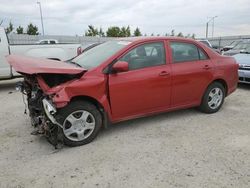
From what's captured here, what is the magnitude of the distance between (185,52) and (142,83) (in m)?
1.27

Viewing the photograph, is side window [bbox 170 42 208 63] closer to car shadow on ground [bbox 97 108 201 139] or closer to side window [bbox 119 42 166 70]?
side window [bbox 119 42 166 70]

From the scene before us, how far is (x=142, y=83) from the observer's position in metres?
4.56

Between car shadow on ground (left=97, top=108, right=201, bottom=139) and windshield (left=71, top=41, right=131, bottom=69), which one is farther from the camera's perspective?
car shadow on ground (left=97, top=108, right=201, bottom=139)

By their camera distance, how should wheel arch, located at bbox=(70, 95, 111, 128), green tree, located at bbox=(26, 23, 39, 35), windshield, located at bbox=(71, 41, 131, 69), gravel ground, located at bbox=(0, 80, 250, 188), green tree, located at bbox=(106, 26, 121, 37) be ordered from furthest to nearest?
green tree, located at bbox=(106, 26, 121, 37) < green tree, located at bbox=(26, 23, 39, 35) < windshield, located at bbox=(71, 41, 131, 69) < wheel arch, located at bbox=(70, 95, 111, 128) < gravel ground, located at bbox=(0, 80, 250, 188)

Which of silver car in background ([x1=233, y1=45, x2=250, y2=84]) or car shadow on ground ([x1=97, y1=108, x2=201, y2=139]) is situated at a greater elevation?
silver car in background ([x1=233, y1=45, x2=250, y2=84])

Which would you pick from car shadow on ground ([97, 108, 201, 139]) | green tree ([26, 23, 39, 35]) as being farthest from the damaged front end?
green tree ([26, 23, 39, 35])

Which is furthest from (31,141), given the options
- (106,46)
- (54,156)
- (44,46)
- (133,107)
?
(44,46)

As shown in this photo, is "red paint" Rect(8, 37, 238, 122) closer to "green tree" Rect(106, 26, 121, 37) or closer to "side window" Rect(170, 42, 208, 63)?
"side window" Rect(170, 42, 208, 63)

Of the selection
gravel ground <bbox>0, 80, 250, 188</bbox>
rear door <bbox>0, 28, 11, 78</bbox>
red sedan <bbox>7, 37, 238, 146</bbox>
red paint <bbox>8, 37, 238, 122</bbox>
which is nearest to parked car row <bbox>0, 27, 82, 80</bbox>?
rear door <bbox>0, 28, 11, 78</bbox>

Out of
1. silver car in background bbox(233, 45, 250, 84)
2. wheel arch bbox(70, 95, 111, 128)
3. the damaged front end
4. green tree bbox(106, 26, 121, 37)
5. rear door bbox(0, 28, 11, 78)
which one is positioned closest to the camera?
the damaged front end

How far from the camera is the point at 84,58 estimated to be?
201 inches

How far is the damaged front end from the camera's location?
387 centimetres

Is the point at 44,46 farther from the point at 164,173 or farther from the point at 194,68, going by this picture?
the point at 164,173

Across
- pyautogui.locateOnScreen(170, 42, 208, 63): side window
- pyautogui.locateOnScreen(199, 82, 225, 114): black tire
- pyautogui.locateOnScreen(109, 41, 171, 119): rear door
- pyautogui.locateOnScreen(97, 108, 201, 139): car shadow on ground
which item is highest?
pyautogui.locateOnScreen(170, 42, 208, 63): side window
